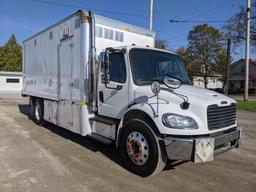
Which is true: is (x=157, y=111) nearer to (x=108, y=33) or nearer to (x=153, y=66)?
(x=153, y=66)

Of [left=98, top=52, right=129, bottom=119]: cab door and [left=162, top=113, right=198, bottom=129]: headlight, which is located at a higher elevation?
[left=98, top=52, right=129, bottom=119]: cab door

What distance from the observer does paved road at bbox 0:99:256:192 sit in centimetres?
425

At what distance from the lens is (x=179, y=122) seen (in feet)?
13.8

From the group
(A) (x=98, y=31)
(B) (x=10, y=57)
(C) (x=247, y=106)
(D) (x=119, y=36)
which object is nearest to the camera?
(A) (x=98, y=31)

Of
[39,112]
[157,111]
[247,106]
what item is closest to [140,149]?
[157,111]

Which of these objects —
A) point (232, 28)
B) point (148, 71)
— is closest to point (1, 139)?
point (148, 71)

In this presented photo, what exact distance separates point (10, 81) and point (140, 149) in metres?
37.0

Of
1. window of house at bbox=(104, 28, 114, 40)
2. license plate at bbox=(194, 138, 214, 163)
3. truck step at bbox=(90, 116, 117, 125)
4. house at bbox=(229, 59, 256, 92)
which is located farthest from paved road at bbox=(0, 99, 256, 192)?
house at bbox=(229, 59, 256, 92)

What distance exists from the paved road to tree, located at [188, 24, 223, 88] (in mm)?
41211

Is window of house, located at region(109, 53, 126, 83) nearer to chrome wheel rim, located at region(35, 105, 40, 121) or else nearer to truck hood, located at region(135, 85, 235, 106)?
truck hood, located at region(135, 85, 235, 106)

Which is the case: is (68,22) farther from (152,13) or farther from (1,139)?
(152,13)

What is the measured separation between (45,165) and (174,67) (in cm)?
350

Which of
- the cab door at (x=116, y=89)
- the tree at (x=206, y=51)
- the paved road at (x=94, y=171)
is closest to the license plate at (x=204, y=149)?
the paved road at (x=94, y=171)

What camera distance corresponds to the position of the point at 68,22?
673cm
